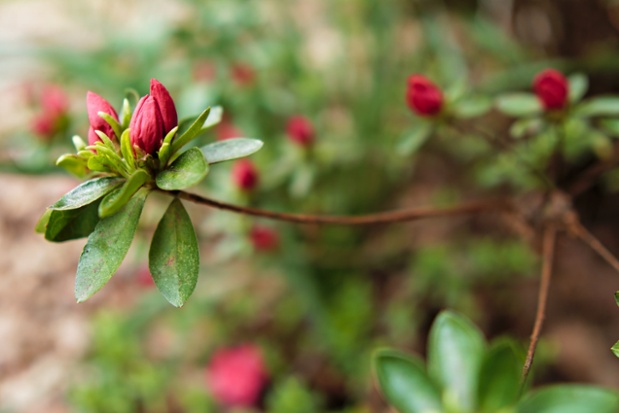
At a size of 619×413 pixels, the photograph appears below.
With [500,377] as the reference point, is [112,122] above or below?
above

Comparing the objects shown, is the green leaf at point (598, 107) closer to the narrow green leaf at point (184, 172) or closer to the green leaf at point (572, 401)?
the green leaf at point (572, 401)

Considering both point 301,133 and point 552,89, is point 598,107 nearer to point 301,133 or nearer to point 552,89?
point 552,89

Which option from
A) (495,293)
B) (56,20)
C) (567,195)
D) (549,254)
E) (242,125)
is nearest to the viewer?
(549,254)

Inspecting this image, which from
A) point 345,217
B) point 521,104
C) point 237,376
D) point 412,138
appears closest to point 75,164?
point 345,217

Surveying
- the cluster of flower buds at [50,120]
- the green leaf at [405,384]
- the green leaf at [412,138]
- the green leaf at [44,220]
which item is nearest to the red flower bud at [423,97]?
the green leaf at [412,138]

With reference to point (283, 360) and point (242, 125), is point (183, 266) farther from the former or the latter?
point (283, 360)

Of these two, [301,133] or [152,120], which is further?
[301,133]

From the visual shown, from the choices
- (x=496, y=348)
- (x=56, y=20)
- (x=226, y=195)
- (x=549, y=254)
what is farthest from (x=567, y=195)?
(x=56, y=20)
